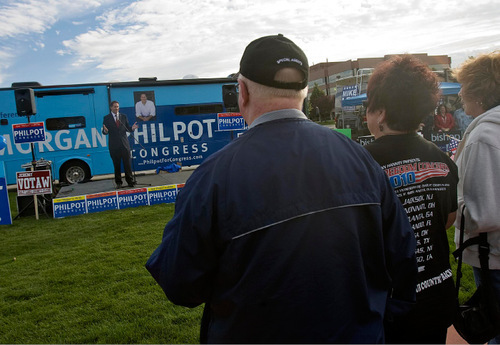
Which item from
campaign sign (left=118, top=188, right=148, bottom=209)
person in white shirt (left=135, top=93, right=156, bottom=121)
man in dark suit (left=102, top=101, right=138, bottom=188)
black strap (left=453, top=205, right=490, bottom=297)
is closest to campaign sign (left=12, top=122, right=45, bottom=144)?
man in dark suit (left=102, top=101, right=138, bottom=188)

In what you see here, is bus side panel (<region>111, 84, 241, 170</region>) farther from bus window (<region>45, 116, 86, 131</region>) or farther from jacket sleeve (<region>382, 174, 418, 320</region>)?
jacket sleeve (<region>382, 174, 418, 320</region>)

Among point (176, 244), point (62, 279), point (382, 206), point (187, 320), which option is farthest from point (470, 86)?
point (62, 279)

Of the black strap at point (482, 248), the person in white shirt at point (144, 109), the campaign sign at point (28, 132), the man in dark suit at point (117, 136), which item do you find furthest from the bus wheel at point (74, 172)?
the black strap at point (482, 248)

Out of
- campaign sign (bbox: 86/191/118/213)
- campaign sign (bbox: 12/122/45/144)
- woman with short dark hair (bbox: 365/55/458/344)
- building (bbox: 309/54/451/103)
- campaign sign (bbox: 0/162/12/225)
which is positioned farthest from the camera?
building (bbox: 309/54/451/103)

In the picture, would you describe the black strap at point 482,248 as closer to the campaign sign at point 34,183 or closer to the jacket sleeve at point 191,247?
the jacket sleeve at point 191,247

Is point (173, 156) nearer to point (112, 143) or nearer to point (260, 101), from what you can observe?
point (112, 143)

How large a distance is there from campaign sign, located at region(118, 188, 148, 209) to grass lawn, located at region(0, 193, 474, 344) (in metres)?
1.60

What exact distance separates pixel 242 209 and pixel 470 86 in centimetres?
182

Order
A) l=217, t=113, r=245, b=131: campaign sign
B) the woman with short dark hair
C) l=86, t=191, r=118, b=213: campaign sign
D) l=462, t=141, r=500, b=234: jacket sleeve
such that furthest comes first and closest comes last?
1. l=217, t=113, r=245, b=131: campaign sign
2. l=86, t=191, r=118, b=213: campaign sign
3. l=462, t=141, r=500, b=234: jacket sleeve
4. the woman with short dark hair

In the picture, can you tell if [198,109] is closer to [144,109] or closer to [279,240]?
[144,109]

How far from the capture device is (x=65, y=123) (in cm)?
1277

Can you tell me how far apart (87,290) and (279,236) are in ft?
13.3

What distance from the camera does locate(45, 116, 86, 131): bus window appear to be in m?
12.7

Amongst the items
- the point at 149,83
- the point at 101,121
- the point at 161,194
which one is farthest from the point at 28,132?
the point at 149,83
